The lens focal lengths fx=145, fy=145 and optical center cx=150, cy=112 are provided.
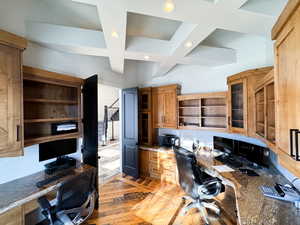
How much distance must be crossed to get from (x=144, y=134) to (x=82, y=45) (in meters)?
2.64

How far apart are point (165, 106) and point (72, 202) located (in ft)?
8.55

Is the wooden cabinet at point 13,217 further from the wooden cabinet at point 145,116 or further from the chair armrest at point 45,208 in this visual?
the wooden cabinet at point 145,116

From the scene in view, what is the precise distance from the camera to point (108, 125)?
7.66m

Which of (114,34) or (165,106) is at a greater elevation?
(114,34)

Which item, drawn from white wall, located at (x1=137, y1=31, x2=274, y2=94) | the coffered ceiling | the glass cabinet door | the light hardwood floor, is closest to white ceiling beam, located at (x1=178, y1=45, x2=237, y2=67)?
the coffered ceiling

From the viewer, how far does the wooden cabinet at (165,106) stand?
344 cm

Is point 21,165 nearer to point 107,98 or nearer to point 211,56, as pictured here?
point 211,56

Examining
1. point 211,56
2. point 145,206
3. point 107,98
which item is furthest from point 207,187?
point 107,98

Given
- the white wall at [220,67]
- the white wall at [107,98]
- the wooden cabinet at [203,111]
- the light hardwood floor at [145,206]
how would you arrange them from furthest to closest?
the white wall at [107,98], the wooden cabinet at [203,111], the white wall at [220,67], the light hardwood floor at [145,206]

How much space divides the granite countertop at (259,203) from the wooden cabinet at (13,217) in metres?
1.99

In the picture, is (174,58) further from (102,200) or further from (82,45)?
(102,200)

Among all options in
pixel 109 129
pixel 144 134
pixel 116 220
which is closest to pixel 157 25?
pixel 144 134

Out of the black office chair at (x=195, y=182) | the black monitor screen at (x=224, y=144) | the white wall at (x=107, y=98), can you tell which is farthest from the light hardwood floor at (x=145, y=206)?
the white wall at (x=107, y=98)

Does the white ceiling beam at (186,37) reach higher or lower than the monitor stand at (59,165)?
higher
